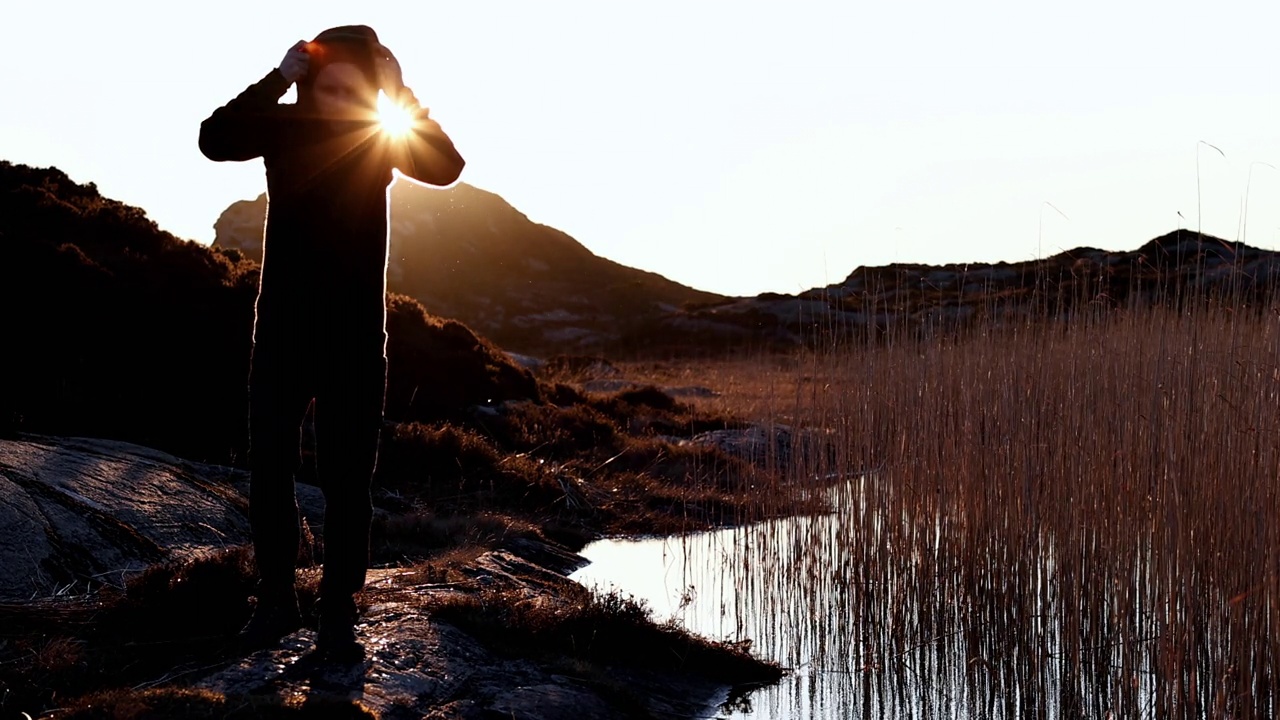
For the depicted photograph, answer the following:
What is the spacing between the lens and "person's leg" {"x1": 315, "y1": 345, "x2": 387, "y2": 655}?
3955mm

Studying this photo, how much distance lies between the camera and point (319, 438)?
13.2ft

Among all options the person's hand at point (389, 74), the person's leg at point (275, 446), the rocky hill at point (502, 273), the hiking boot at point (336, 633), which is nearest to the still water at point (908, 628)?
the hiking boot at point (336, 633)

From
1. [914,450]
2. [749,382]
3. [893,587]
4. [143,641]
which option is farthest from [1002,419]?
[749,382]

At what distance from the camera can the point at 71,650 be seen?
4059 mm

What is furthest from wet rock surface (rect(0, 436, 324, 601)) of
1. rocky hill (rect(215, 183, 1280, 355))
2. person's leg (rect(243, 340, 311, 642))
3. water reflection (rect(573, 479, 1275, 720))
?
rocky hill (rect(215, 183, 1280, 355))

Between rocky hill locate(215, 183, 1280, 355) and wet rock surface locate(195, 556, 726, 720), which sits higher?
rocky hill locate(215, 183, 1280, 355)

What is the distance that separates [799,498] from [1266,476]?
9.72 ft

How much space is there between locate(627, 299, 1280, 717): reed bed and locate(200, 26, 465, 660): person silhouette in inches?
99.1

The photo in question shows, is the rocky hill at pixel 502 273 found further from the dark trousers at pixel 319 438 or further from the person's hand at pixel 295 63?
the person's hand at pixel 295 63

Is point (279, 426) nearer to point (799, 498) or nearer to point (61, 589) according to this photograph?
point (61, 589)

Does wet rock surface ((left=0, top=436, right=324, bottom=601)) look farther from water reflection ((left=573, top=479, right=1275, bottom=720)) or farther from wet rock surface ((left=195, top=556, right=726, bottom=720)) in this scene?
water reflection ((left=573, top=479, right=1275, bottom=720))

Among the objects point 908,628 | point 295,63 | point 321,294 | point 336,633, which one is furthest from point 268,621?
point 908,628

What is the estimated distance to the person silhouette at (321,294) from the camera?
12.7 feet

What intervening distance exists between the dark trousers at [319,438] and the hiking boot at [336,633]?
14 millimetres
